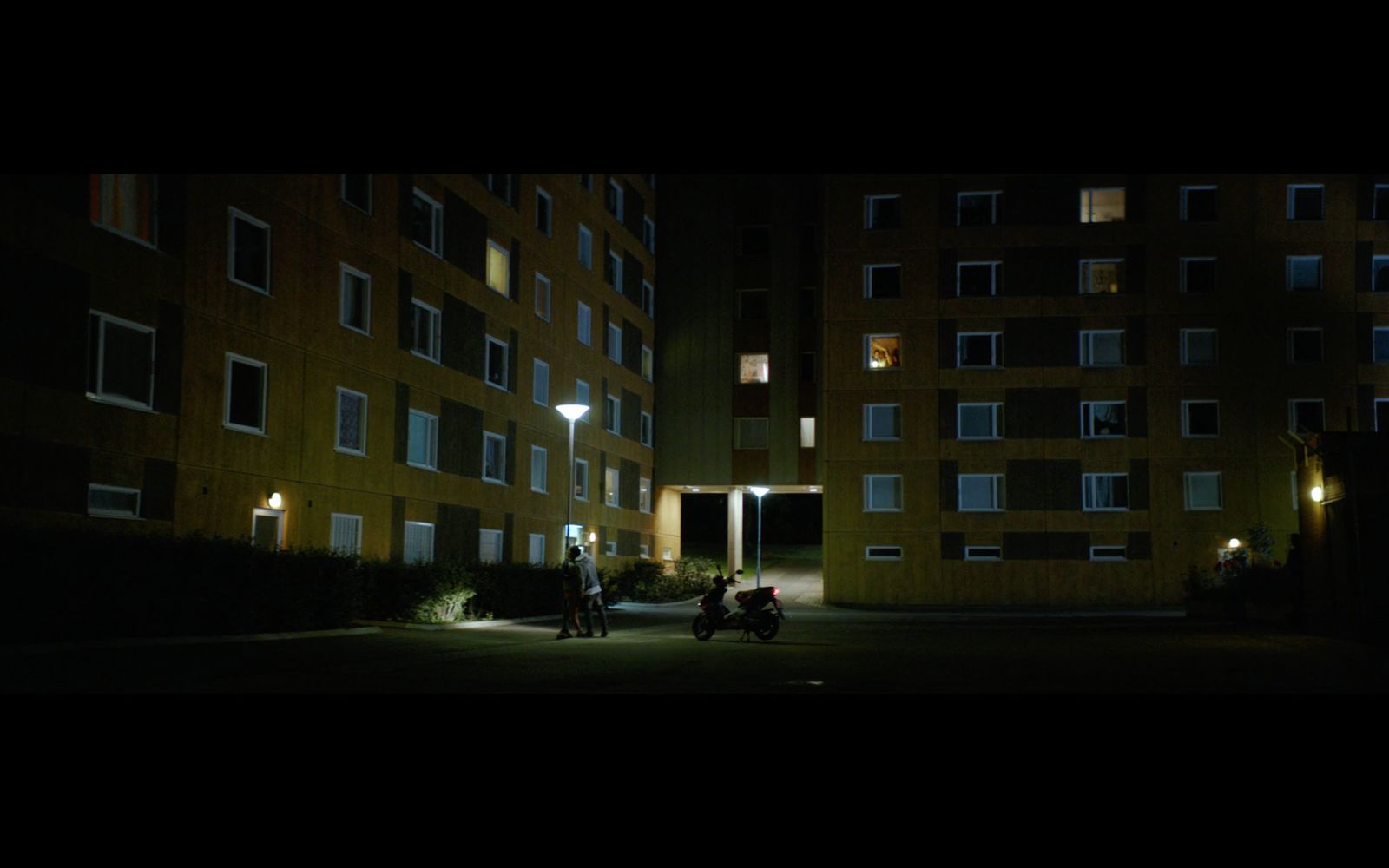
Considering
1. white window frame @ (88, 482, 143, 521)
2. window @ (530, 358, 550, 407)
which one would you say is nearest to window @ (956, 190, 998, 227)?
window @ (530, 358, 550, 407)

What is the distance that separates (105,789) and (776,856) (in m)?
4.27

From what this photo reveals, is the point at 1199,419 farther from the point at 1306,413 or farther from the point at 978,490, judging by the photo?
the point at 978,490

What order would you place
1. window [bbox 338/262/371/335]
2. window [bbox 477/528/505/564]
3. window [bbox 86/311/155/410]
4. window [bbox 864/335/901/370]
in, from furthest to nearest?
window [bbox 864/335/901/370], window [bbox 477/528/505/564], window [bbox 338/262/371/335], window [bbox 86/311/155/410]

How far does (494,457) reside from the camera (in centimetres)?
3831

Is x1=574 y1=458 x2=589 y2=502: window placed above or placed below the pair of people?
above

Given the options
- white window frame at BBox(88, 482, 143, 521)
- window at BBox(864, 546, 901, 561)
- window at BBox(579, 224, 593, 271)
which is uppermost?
window at BBox(579, 224, 593, 271)

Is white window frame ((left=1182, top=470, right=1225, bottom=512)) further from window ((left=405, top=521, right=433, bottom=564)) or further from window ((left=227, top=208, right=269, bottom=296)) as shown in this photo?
window ((left=227, top=208, right=269, bottom=296))

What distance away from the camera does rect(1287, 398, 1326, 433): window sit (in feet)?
144

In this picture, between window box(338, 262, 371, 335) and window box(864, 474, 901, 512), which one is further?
window box(864, 474, 901, 512)

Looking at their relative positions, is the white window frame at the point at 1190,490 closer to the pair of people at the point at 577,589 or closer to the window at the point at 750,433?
the window at the point at 750,433

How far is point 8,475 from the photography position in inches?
789

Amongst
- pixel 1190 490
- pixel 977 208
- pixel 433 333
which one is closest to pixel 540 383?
pixel 433 333

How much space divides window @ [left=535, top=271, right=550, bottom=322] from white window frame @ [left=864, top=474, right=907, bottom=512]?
41.9 ft

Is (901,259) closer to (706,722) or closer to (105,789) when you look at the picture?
(706,722)
